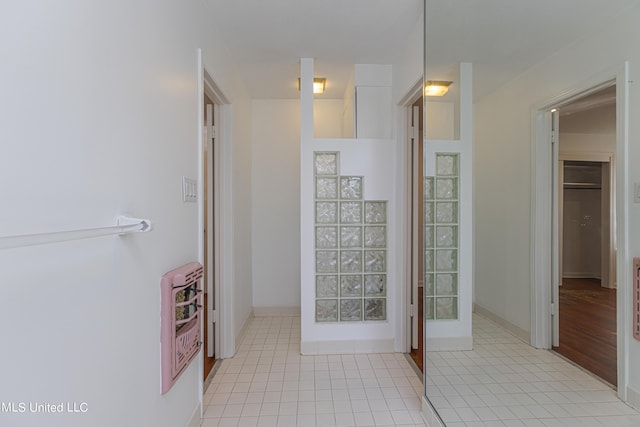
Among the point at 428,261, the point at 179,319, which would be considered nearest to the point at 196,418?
the point at 179,319

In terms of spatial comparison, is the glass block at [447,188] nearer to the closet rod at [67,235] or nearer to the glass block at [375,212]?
the glass block at [375,212]

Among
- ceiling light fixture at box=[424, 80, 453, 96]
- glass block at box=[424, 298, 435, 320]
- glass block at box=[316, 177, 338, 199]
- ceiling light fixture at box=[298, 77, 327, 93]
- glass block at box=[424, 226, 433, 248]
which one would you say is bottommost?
glass block at box=[424, 298, 435, 320]

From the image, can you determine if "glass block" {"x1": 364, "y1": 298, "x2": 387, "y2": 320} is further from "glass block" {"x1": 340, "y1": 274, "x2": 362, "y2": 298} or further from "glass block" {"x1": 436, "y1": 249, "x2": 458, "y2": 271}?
"glass block" {"x1": 436, "y1": 249, "x2": 458, "y2": 271}

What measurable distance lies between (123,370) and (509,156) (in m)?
1.63

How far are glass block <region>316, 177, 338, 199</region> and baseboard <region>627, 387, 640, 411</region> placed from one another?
221 cm

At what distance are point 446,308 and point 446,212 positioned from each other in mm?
518

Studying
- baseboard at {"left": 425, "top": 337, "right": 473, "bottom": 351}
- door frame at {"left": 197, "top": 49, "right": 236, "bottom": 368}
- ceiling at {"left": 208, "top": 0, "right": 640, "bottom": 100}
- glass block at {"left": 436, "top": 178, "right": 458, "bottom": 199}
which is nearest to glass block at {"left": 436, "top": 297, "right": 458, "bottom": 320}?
baseboard at {"left": 425, "top": 337, "right": 473, "bottom": 351}

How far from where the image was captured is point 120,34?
109cm

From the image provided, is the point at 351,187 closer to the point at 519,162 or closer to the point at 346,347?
the point at 346,347

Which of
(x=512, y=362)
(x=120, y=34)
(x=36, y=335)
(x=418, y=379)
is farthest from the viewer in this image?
(x=418, y=379)

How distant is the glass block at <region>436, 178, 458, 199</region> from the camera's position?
1.74m

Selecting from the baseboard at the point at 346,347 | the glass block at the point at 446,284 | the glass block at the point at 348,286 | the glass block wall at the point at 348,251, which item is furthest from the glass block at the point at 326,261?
the glass block at the point at 446,284

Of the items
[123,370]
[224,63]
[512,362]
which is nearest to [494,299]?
[512,362]

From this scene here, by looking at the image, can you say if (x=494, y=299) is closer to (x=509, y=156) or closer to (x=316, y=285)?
(x=509, y=156)
